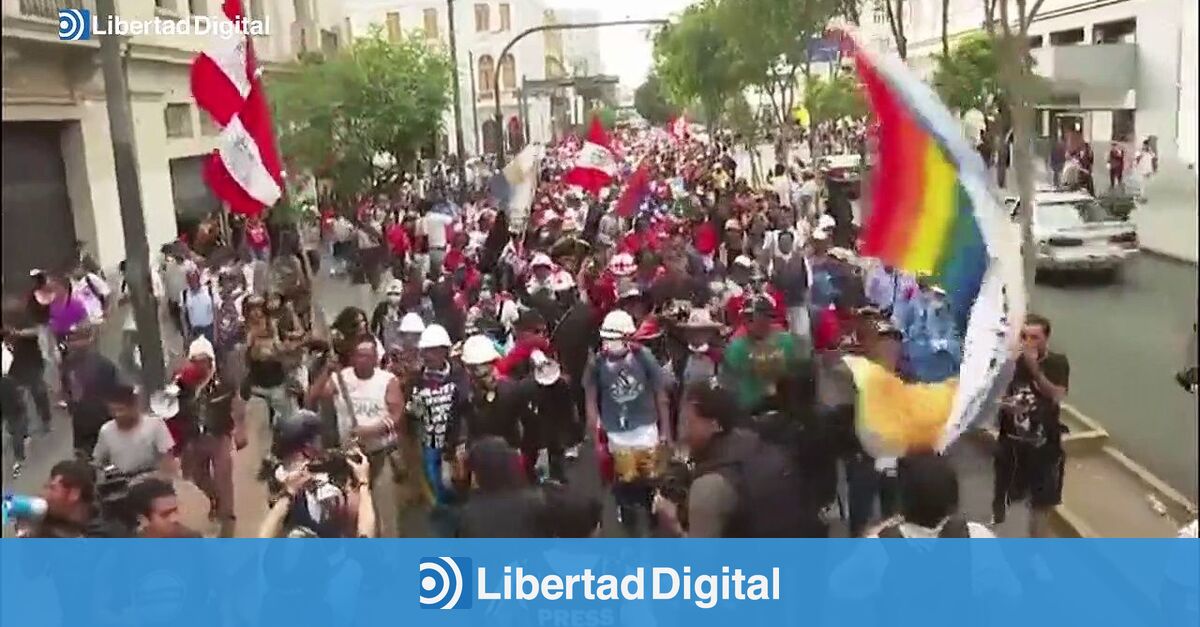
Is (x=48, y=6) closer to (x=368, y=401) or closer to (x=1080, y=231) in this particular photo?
(x=368, y=401)

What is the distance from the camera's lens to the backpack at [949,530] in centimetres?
317

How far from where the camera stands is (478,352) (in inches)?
162

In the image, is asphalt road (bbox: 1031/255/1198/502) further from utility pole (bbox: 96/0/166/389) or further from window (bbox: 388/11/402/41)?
utility pole (bbox: 96/0/166/389)

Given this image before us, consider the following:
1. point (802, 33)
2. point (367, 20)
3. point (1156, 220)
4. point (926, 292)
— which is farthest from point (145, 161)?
point (1156, 220)

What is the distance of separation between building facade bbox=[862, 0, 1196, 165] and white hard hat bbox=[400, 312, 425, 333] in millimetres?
1495

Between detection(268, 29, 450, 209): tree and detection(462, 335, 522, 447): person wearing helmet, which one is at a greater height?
detection(268, 29, 450, 209): tree

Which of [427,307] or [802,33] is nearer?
[802,33]

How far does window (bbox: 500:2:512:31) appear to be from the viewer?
151 inches

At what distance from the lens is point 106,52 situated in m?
3.56

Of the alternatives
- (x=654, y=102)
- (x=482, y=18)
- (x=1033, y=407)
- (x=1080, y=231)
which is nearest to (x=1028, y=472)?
(x=1033, y=407)

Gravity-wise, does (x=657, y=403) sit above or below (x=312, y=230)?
below

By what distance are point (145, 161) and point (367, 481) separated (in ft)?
3.33

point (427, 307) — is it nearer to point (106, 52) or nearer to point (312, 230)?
point (312, 230)

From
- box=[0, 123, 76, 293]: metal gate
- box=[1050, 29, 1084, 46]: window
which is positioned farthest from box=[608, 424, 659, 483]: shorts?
box=[0, 123, 76, 293]: metal gate
